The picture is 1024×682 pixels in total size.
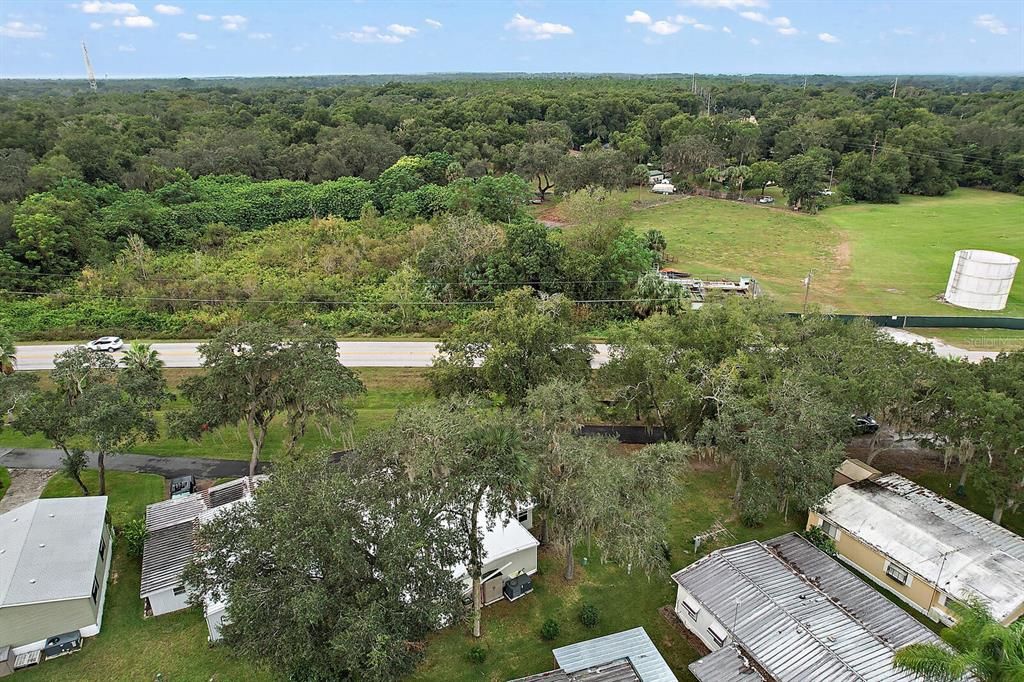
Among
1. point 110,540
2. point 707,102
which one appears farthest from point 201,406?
point 707,102

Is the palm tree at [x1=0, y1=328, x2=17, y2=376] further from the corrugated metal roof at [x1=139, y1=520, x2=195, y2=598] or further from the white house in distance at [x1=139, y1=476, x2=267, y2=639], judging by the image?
the corrugated metal roof at [x1=139, y1=520, x2=195, y2=598]

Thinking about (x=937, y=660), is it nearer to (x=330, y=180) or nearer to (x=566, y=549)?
(x=566, y=549)

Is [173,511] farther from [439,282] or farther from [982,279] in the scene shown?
[982,279]

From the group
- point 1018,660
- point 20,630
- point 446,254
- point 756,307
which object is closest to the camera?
point 1018,660

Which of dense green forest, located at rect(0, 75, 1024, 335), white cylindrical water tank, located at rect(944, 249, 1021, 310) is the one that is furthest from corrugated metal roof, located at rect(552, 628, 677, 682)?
white cylindrical water tank, located at rect(944, 249, 1021, 310)

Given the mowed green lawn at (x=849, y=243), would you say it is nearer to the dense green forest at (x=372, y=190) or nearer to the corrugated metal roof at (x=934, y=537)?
the dense green forest at (x=372, y=190)

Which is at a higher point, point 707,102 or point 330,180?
point 707,102

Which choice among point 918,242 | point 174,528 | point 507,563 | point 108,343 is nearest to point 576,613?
point 507,563

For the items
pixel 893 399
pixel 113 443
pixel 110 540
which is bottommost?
pixel 110 540
